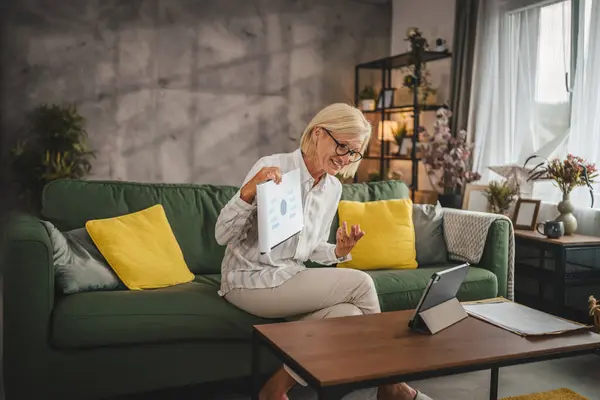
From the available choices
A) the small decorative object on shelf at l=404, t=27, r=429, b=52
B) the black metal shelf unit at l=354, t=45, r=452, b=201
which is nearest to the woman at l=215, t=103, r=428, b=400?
→ the black metal shelf unit at l=354, t=45, r=452, b=201

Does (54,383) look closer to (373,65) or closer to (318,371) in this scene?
(318,371)

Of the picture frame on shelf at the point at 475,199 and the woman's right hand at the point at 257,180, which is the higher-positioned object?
the woman's right hand at the point at 257,180

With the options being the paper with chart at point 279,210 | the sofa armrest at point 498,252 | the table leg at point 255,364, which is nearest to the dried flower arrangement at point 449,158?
the sofa armrest at point 498,252

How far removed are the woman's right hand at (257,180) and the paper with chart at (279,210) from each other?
0.10 feet

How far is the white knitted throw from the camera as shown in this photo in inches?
118

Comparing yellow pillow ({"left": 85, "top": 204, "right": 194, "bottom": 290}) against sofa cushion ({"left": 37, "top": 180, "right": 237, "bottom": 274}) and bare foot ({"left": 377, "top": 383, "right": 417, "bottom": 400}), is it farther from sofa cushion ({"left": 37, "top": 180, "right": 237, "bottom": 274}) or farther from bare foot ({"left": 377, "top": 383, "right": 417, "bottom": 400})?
bare foot ({"left": 377, "top": 383, "right": 417, "bottom": 400})

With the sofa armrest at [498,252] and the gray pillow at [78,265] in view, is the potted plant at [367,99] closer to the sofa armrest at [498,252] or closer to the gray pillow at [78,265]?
the sofa armrest at [498,252]

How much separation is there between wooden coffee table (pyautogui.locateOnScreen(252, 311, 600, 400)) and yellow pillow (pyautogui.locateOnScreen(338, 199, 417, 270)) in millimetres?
1048

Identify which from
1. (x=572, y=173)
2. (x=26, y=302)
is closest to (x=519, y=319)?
(x=26, y=302)

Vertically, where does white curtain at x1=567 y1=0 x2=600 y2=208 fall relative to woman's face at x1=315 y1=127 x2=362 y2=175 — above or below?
above

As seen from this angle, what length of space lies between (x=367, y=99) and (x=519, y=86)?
1.73m

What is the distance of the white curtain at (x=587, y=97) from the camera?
3.54m

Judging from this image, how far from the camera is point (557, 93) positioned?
12.8 ft

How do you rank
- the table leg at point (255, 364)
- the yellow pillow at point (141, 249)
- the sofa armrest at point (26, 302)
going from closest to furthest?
the table leg at point (255, 364) → the sofa armrest at point (26, 302) → the yellow pillow at point (141, 249)
